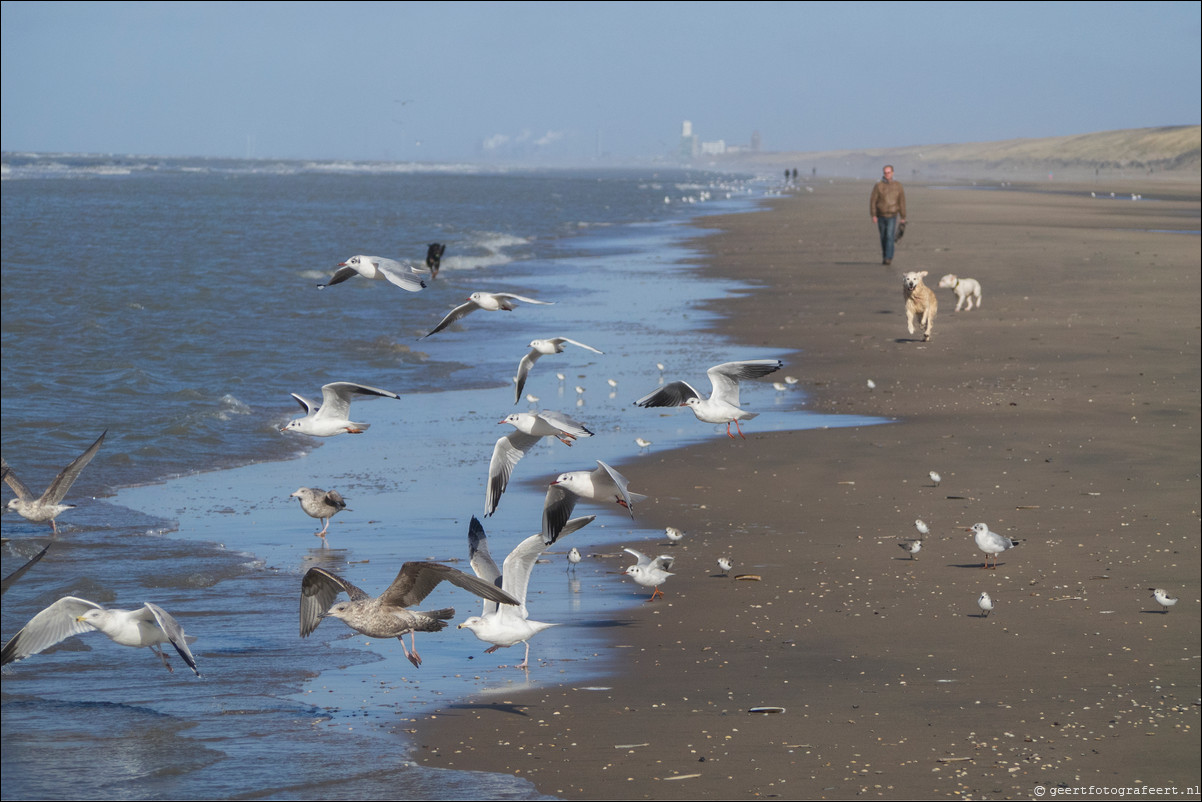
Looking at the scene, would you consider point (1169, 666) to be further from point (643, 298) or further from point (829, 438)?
point (643, 298)

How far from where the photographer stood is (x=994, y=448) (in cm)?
1332

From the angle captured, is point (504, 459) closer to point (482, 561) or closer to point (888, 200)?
point (482, 561)

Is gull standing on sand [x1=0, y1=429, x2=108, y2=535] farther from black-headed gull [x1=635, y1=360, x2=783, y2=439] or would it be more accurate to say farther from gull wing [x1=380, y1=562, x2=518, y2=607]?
black-headed gull [x1=635, y1=360, x2=783, y2=439]

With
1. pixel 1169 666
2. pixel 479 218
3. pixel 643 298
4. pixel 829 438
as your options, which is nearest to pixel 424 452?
pixel 829 438

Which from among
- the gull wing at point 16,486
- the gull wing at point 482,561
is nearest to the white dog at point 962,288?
the gull wing at point 16,486

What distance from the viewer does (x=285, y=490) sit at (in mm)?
13141

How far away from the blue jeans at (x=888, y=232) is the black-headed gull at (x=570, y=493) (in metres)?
20.8

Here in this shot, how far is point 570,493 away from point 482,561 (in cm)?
77

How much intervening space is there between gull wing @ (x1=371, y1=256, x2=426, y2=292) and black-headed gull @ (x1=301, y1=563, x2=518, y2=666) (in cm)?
194

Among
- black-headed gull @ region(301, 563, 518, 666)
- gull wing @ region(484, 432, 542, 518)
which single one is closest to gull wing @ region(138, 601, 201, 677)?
black-headed gull @ region(301, 563, 518, 666)

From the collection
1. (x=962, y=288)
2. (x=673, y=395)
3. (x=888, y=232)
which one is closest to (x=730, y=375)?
(x=673, y=395)

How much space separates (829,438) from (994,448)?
66.8 inches

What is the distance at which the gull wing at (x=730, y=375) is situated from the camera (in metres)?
9.62

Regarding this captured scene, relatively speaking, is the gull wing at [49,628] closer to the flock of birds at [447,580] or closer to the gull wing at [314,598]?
the flock of birds at [447,580]
